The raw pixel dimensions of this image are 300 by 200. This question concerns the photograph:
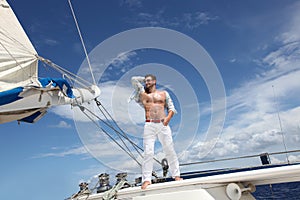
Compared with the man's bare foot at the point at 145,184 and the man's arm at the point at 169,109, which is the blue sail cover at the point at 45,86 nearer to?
the man's arm at the point at 169,109

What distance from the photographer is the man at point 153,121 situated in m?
4.65

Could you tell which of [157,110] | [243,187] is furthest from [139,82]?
[243,187]

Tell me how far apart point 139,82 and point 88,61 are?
6.67ft

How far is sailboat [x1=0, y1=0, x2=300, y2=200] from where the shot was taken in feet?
11.6

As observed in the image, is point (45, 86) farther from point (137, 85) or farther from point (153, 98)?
point (153, 98)

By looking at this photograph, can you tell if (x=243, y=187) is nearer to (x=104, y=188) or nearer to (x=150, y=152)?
(x=150, y=152)

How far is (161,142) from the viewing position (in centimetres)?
479

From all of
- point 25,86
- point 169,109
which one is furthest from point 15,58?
point 169,109

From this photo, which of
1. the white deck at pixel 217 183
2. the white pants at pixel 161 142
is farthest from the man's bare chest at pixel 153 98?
the white deck at pixel 217 183

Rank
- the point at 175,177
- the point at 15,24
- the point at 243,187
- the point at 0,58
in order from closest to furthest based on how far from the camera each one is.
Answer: the point at 243,187 → the point at 175,177 → the point at 0,58 → the point at 15,24

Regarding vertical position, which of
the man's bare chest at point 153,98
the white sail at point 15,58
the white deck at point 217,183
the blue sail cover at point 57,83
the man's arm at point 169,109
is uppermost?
the white sail at point 15,58

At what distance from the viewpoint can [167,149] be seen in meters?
4.76

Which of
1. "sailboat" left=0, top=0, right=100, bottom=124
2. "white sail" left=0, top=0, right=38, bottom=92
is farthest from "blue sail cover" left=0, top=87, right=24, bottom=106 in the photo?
"white sail" left=0, top=0, right=38, bottom=92

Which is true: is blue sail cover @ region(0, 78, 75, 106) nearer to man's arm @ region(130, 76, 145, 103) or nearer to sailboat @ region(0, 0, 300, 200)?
sailboat @ region(0, 0, 300, 200)
